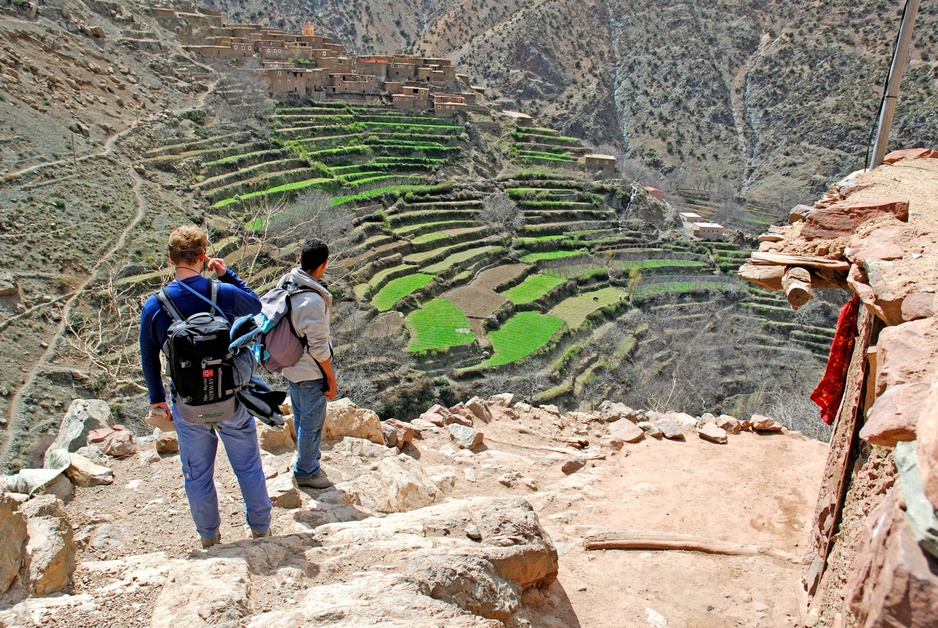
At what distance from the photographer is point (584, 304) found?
1020 inches

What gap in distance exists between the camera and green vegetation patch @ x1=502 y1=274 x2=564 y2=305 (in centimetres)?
2467

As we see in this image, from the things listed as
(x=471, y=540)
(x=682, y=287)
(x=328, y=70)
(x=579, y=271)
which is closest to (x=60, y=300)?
(x=471, y=540)

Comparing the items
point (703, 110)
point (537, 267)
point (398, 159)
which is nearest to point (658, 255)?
point (537, 267)

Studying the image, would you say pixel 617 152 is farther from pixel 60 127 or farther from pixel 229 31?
pixel 60 127

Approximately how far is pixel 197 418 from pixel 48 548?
777mm

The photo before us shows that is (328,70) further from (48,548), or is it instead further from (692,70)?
(692,70)

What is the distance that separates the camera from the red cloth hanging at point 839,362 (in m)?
3.99

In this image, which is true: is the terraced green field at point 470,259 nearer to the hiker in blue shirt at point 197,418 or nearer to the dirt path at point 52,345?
the dirt path at point 52,345

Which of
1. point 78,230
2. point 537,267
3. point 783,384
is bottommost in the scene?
point 783,384

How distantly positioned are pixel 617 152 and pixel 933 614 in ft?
206

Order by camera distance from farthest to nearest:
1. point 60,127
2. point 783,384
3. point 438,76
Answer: point 438,76, point 783,384, point 60,127

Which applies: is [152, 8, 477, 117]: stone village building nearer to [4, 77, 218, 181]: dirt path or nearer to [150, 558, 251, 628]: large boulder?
[4, 77, 218, 181]: dirt path

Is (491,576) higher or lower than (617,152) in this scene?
lower

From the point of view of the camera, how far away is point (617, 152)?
60219 mm
